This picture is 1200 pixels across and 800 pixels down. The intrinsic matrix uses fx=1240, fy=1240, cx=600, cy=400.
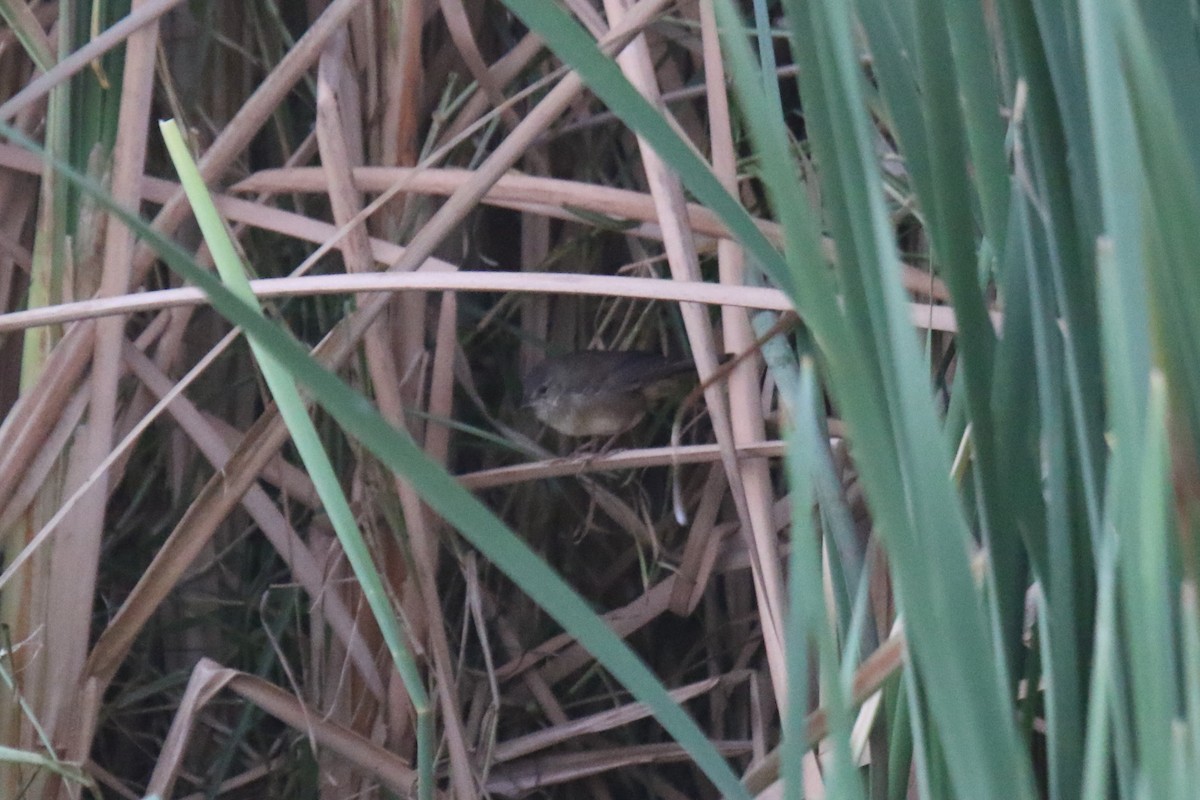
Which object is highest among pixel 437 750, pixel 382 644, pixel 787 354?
pixel 787 354

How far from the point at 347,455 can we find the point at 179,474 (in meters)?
0.21

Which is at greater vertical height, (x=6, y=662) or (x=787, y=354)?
(x=787, y=354)

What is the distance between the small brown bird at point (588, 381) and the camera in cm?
143

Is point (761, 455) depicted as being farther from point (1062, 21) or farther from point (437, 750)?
point (1062, 21)

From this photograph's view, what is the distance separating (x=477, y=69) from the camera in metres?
1.21

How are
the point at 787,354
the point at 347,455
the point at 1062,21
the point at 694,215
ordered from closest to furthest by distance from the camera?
the point at 1062,21 < the point at 787,354 < the point at 694,215 < the point at 347,455

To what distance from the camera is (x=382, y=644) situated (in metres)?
1.20

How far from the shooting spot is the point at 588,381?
4.76 feet

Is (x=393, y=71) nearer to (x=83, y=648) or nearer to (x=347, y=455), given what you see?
(x=347, y=455)

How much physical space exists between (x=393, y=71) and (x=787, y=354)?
0.52 metres

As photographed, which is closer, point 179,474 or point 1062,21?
point 1062,21

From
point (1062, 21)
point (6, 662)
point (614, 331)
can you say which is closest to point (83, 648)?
point (6, 662)

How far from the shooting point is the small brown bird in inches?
56.2

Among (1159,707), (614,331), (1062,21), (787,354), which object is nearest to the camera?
(1159,707)
